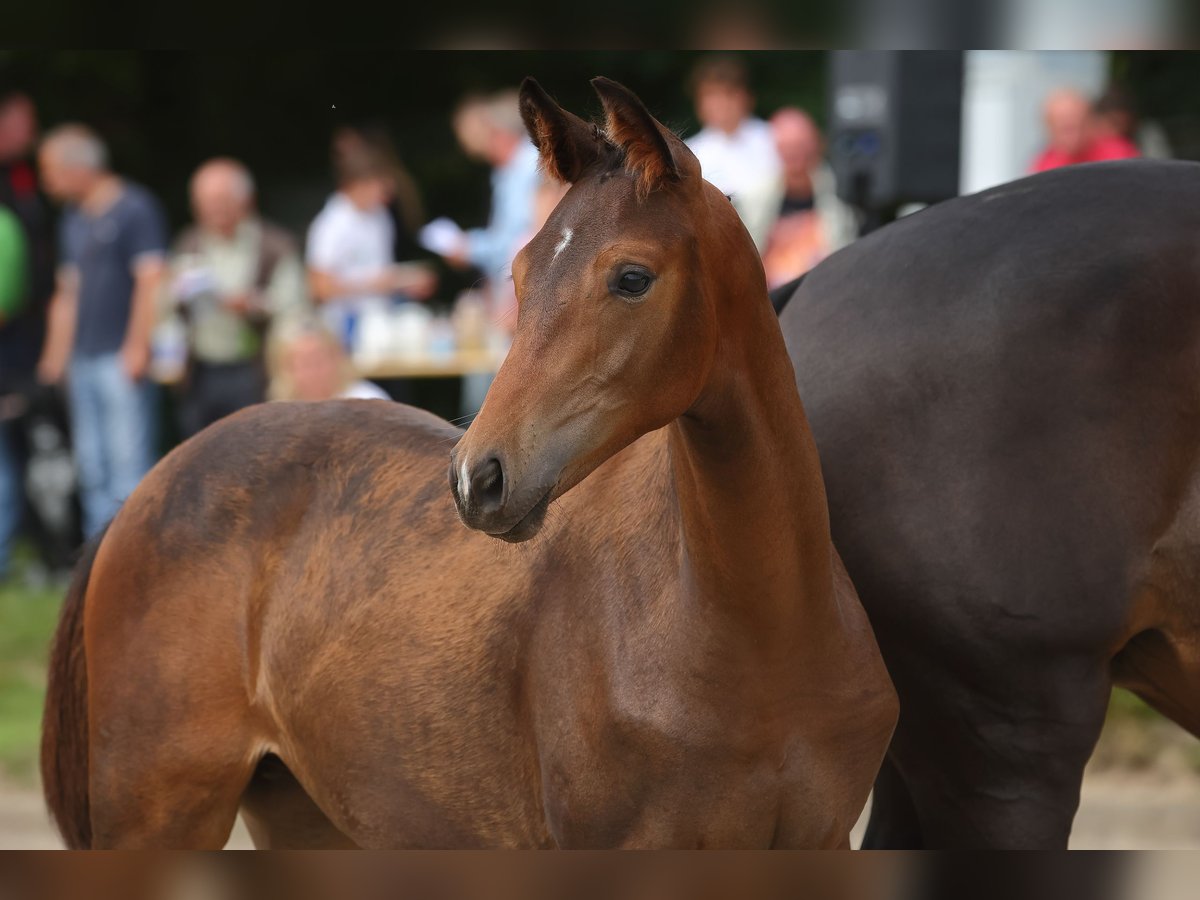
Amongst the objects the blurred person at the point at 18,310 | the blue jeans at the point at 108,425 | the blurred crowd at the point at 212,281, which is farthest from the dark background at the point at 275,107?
the blue jeans at the point at 108,425

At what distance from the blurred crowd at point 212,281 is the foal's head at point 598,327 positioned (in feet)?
16.9

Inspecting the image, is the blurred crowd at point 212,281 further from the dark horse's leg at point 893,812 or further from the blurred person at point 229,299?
the dark horse's leg at point 893,812

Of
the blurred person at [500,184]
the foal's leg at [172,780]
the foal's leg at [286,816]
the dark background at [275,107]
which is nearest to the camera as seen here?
the foal's leg at [172,780]

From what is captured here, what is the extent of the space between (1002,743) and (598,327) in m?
1.11

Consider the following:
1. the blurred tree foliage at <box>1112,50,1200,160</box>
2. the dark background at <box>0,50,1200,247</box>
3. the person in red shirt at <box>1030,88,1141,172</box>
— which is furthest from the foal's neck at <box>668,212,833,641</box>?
the dark background at <box>0,50,1200,247</box>

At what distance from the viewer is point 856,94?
5.80 meters

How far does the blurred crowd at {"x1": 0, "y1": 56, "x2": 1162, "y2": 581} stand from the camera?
763 cm

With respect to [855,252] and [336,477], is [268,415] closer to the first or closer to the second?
[336,477]

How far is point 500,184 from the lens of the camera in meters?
7.95

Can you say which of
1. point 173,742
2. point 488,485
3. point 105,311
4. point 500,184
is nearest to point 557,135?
point 488,485

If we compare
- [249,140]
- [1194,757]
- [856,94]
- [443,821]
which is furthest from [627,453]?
[249,140]

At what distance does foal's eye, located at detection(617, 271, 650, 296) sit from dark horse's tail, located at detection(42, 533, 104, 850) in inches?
65.9

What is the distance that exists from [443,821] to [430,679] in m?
0.25

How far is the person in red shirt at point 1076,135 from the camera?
6445 millimetres
